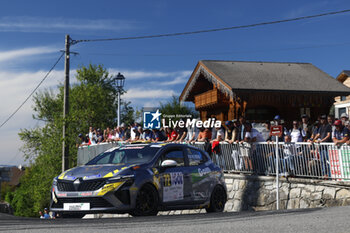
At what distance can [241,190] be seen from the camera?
1588 centimetres

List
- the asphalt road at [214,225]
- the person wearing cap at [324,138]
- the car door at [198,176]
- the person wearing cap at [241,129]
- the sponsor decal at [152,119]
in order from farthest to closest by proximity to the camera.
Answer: the sponsor decal at [152,119], the person wearing cap at [241,129], the person wearing cap at [324,138], the car door at [198,176], the asphalt road at [214,225]

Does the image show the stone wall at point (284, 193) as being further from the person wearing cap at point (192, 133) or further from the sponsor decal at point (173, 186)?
the sponsor decal at point (173, 186)

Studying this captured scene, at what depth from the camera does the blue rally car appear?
9797mm

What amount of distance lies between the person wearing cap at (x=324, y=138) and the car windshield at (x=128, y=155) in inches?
182

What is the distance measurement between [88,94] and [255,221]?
4928 cm

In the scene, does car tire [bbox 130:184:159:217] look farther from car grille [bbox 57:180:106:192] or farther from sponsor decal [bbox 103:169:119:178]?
car grille [bbox 57:180:106:192]

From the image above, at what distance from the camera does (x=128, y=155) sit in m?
11.2

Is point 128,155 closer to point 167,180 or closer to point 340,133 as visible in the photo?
point 167,180

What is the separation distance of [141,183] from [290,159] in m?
5.75

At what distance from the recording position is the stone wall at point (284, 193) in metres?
12.9

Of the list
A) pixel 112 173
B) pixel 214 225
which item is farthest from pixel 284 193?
pixel 214 225

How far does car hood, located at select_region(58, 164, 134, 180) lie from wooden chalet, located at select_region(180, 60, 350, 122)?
18.6 metres

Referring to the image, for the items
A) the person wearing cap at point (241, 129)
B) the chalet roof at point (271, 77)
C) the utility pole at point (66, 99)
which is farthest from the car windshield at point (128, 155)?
the chalet roof at point (271, 77)

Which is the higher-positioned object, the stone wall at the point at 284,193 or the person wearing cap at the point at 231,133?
the person wearing cap at the point at 231,133
